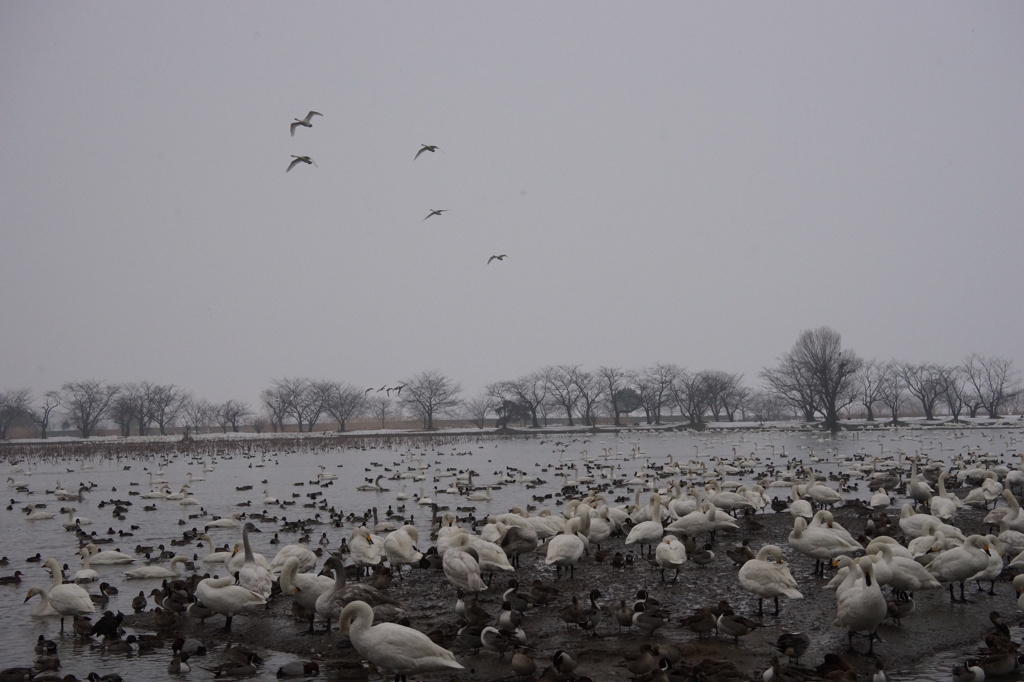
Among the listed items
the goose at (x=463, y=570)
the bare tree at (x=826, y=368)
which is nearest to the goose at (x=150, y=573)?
the goose at (x=463, y=570)

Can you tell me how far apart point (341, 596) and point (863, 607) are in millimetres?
5748

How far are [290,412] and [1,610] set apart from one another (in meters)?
98.2

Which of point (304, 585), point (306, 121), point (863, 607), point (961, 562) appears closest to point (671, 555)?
point (863, 607)

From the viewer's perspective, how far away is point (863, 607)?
764 cm

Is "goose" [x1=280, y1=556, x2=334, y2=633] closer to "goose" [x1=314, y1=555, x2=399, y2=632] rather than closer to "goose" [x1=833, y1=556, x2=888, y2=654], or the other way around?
"goose" [x1=314, y1=555, x2=399, y2=632]

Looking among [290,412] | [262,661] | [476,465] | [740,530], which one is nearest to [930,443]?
[476,465]

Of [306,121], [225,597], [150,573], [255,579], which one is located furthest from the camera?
[306,121]

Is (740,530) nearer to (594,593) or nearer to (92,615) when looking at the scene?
(594,593)

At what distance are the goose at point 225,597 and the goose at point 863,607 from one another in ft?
22.7

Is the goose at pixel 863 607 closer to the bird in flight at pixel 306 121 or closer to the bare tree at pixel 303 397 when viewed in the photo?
the bird in flight at pixel 306 121

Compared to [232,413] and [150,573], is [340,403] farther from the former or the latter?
[150,573]

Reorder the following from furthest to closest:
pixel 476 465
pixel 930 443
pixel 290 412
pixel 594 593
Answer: pixel 290 412 < pixel 930 443 < pixel 476 465 < pixel 594 593

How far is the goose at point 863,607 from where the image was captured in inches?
300

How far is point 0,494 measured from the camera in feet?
100
